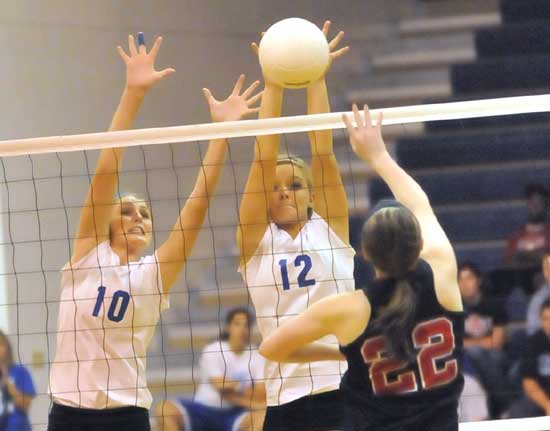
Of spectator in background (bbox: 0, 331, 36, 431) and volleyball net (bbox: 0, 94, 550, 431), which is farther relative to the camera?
volleyball net (bbox: 0, 94, 550, 431)

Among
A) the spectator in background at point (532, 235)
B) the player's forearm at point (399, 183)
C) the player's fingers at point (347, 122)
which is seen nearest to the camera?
the player's forearm at point (399, 183)

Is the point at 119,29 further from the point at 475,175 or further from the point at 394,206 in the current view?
the point at 394,206

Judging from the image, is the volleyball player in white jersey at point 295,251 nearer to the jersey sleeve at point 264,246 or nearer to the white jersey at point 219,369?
the jersey sleeve at point 264,246

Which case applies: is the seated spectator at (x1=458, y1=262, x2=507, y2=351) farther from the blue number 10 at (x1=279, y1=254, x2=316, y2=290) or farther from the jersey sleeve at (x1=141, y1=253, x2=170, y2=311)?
the jersey sleeve at (x1=141, y1=253, x2=170, y2=311)

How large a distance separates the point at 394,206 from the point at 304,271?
1.11 m

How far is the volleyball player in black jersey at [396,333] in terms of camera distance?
3326 mm

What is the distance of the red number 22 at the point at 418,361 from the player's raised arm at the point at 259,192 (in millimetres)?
1233

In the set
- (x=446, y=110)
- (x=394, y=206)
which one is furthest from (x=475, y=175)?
(x=394, y=206)

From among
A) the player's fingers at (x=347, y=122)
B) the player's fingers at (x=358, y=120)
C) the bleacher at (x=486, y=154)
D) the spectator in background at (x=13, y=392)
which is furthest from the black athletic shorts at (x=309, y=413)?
the bleacher at (x=486, y=154)

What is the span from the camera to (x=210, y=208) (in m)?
9.00

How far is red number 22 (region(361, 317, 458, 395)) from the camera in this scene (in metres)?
3.35

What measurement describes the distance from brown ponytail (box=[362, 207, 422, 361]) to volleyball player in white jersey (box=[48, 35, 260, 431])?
1306mm

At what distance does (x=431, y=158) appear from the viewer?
362 inches

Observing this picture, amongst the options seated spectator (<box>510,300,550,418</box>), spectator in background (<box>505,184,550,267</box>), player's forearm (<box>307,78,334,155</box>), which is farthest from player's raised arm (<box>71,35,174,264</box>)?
spectator in background (<box>505,184,550,267</box>)
